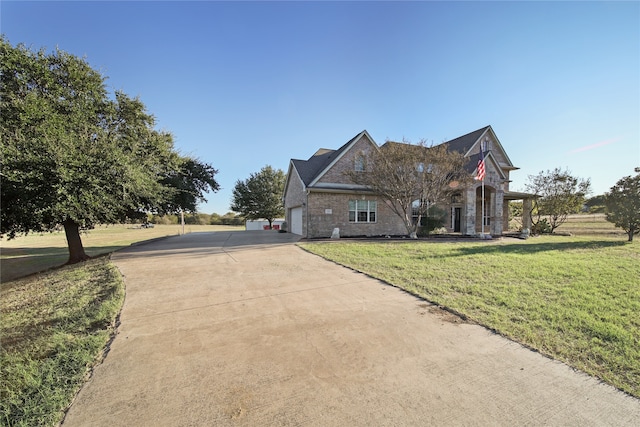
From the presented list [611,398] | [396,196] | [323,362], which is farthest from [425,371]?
[396,196]

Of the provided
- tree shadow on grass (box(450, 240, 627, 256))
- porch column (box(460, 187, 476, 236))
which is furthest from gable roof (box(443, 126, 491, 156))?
tree shadow on grass (box(450, 240, 627, 256))

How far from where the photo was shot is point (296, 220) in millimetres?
21625

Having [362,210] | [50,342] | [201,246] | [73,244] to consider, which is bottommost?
[50,342]

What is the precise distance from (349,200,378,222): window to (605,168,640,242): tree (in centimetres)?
1334

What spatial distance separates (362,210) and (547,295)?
1317cm

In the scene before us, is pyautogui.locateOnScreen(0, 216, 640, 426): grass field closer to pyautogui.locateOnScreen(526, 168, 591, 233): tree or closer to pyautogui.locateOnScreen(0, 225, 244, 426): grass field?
pyautogui.locateOnScreen(0, 225, 244, 426): grass field

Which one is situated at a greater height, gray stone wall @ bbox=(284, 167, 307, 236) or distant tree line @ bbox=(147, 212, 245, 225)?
gray stone wall @ bbox=(284, 167, 307, 236)

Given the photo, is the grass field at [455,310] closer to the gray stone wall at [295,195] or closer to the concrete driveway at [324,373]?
the concrete driveway at [324,373]

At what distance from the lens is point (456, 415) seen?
2258 millimetres

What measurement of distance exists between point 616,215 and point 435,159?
10.5 m

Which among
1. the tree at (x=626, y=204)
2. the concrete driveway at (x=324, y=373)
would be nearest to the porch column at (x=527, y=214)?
the tree at (x=626, y=204)

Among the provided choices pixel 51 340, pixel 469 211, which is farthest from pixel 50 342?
pixel 469 211

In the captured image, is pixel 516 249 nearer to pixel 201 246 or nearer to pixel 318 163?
pixel 318 163

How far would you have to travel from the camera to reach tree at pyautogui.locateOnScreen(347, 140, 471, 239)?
15039mm
